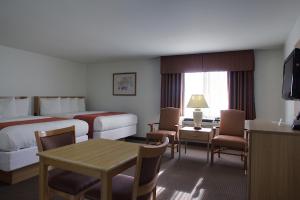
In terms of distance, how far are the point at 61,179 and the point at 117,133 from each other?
10.1 ft

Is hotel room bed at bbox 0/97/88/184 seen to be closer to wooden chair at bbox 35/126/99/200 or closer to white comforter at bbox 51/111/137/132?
wooden chair at bbox 35/126/99/200

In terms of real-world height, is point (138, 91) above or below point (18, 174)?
above

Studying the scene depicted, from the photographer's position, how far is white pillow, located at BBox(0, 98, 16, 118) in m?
4.03

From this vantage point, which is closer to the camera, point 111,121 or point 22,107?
point 22,107

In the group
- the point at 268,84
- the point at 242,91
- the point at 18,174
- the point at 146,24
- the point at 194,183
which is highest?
the point at 146,24

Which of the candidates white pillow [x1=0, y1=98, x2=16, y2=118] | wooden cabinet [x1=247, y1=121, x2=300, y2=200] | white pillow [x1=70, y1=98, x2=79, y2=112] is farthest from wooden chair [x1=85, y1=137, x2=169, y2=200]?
white pillow [x1=70, y1=98, x2=79, y2=112]

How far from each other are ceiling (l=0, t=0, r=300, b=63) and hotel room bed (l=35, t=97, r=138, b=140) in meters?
1.41

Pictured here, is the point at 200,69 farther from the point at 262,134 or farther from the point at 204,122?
the point at 262,134

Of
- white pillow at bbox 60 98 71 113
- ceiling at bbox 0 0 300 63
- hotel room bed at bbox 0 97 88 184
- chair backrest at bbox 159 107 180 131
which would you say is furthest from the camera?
white pillow at bbox 60 98 71 113

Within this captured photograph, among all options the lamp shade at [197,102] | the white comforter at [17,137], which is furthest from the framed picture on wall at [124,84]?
the white comforter at [17,137]

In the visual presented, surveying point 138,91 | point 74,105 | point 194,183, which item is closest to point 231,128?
point 194,183

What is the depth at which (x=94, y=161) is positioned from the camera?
4.89 ft

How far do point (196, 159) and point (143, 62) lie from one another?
292 cm

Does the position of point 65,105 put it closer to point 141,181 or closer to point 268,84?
point 141,181
